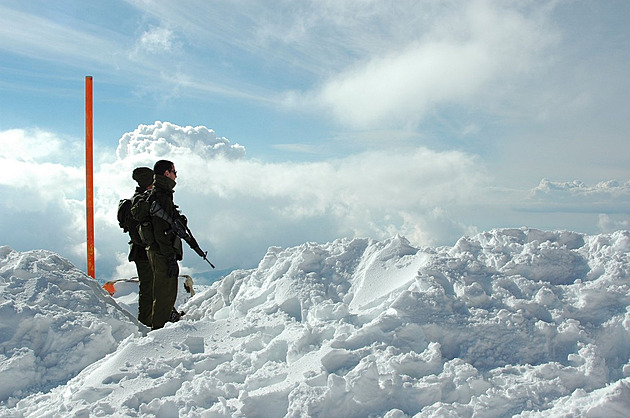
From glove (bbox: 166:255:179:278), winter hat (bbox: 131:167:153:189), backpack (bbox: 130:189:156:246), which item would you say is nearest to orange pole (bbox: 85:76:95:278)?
winter hat (bbox: 131:167:153:189)

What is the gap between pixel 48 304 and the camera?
5.92m

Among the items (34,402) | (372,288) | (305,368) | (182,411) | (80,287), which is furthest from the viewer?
(80,287)

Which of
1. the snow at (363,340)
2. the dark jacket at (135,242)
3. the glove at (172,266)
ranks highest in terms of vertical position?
the dark jacket at (135,242)

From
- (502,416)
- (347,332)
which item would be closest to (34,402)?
(347,332)

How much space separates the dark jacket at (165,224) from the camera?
20.2 ft

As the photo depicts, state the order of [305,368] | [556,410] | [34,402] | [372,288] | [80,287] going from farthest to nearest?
[80,287] < [372,288] < [34,402] < [305,368] < [556,410]

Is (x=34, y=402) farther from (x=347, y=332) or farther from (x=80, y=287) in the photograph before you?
(x=347, y=332)

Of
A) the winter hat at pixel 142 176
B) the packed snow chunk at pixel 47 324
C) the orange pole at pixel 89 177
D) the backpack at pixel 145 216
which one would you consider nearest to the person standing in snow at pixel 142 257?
the winter hat at pixel 142 176

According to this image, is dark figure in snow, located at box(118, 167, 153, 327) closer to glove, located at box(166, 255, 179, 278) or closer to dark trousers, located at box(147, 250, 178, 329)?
dark trousers, located at box(147, 250, 178, 329)

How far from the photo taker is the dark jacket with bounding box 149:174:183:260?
20.2 feet

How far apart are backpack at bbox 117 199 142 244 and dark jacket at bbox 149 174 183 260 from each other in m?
0.90

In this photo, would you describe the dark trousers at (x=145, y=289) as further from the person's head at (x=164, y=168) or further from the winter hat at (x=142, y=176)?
the person's head at (x=164, y=168)

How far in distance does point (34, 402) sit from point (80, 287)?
2.22 meters

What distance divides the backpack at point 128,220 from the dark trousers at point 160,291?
3.08 feet
